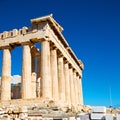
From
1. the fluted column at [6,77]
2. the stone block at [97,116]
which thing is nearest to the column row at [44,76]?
the fluted column at [6,77]

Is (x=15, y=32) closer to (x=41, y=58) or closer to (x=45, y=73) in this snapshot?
(x=41, y=58)

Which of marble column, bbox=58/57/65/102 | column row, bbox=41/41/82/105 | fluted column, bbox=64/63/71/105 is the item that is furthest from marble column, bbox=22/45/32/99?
fluted column, bbox=64/63/71/105

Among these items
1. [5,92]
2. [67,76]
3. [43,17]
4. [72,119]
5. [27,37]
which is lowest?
[72,119]

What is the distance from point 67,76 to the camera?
4503 centimetres

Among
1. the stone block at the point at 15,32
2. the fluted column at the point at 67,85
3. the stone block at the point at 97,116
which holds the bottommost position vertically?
the stone block at the point at 97,116

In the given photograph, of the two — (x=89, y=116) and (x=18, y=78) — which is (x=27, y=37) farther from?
(x=89, y=116)

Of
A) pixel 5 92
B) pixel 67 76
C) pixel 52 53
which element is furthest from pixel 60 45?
pixel 5 92

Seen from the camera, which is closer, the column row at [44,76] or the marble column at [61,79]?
the column row at [44,76]

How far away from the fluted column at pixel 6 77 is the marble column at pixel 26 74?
308 centimetres

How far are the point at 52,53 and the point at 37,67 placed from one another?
585cm

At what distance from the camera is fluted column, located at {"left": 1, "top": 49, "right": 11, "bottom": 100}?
120 feet

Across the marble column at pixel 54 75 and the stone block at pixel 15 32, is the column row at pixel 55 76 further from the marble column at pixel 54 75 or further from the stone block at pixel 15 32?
the stone block at pixel 15 32

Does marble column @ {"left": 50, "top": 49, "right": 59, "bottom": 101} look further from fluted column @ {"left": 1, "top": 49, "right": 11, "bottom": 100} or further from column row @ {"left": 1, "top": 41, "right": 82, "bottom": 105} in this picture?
fluted column @ {"left": 1, "top": 49, "right": 11, "bottom": 100}

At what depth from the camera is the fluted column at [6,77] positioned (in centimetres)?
3665
